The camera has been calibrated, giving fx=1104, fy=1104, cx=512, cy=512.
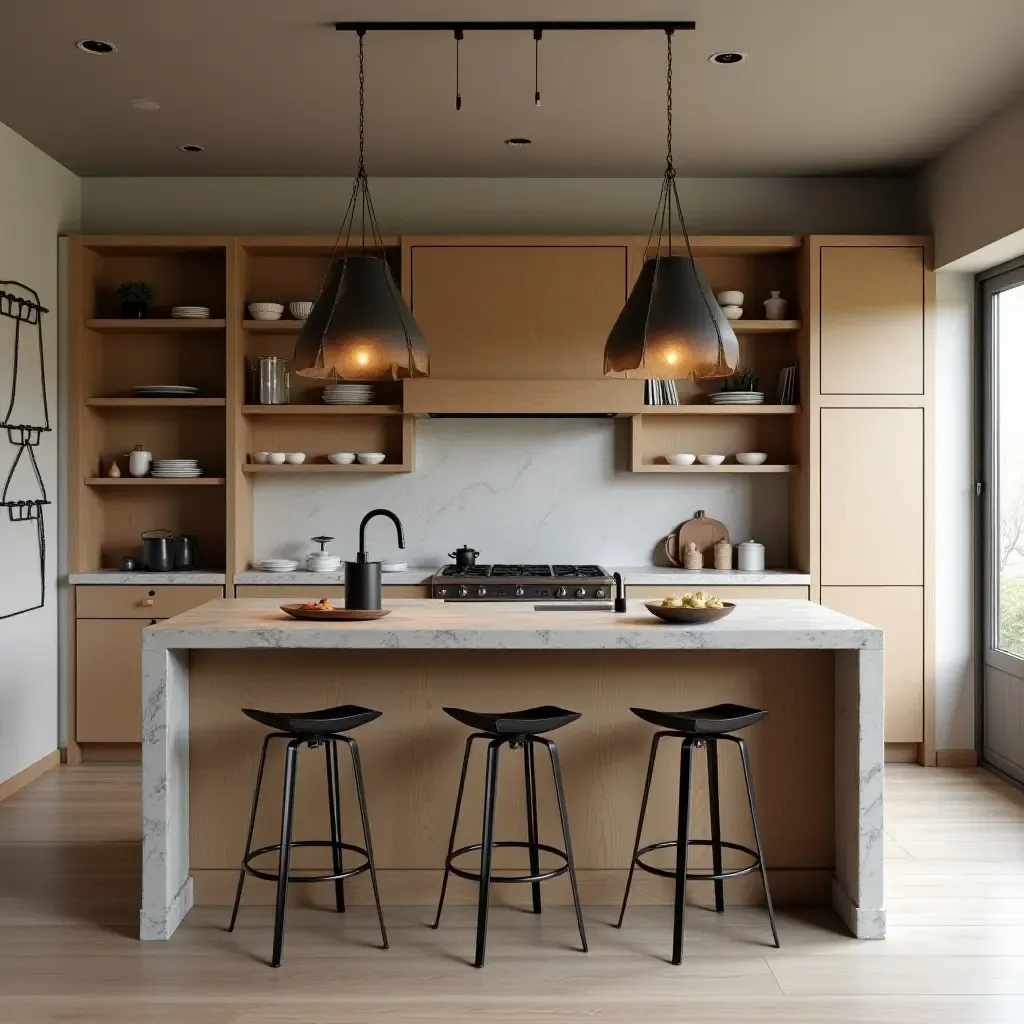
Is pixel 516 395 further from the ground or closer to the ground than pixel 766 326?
closer to the ground

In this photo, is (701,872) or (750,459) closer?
(701,872)

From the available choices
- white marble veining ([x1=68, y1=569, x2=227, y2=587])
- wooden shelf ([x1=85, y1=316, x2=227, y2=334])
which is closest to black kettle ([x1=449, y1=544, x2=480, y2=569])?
white marble veining ([x1=68, y1=569, x2=227, y2=587])

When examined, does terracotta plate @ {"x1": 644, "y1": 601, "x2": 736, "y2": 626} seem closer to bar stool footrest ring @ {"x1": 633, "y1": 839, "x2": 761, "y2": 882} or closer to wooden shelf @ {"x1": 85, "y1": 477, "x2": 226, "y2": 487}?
bar stool footrest ring @ {"x1": 633, "y1": 839, "x2": 761, "y2": 882}

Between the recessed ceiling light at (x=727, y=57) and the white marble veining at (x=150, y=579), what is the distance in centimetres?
324

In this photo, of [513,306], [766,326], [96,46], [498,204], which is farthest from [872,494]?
[96,46]

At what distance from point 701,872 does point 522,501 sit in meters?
2.66

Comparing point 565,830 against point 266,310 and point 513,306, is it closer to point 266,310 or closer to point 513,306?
point 513,306

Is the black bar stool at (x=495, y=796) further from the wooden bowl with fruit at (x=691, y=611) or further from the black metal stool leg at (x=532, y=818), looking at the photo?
the wooden bowl with fruit at (x=691, y=611)

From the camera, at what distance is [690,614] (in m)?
3.37

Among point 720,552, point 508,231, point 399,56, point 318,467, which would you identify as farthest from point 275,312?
point 720,552

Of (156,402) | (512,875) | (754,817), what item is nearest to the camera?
(754,817)

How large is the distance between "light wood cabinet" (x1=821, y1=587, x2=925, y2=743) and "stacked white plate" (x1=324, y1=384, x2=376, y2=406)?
8.21 ft

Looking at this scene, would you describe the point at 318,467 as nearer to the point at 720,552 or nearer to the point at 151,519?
the point at 151,519

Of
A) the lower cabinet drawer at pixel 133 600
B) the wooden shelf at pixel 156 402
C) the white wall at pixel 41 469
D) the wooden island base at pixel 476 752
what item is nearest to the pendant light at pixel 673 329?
the wooden island base at pixel 476 752
